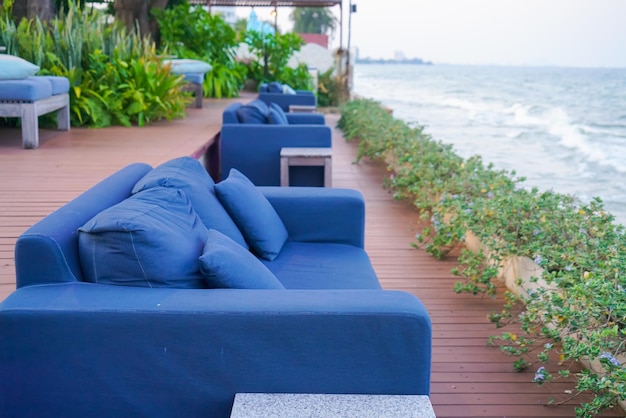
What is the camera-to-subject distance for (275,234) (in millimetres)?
3285

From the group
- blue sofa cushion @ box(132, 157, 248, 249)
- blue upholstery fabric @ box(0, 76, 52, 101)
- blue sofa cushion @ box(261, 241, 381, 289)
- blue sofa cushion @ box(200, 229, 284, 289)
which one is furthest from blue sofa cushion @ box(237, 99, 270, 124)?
blue sofa cushion @ box(200, 229, 284, 289)

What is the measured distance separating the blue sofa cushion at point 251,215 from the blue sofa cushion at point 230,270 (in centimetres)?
80

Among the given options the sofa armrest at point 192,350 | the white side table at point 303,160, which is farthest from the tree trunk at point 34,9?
the sofa armrest at point 192,350

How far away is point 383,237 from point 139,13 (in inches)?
410

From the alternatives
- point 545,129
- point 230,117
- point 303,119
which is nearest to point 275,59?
point 303,119

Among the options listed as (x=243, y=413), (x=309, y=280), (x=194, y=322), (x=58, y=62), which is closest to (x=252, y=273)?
(x=194, y=322)

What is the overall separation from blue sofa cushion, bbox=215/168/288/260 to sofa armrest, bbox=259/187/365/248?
0.23 metres

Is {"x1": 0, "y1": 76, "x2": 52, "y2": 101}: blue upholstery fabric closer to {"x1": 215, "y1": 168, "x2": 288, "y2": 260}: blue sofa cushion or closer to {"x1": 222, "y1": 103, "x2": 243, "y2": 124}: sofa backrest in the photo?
{"x1": 222, "y1": 103, "x2": 243, "y2": 124}: sofa backrest

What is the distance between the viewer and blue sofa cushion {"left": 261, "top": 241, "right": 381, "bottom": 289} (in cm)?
288

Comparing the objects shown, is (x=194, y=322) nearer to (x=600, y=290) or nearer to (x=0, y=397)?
(x=0, y=397)

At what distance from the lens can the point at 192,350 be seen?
193cm

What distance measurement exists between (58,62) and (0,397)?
21.6 feet

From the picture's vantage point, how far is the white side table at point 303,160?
589 cm

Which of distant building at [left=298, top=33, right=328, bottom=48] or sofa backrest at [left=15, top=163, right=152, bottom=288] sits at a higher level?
distant building at [left=298, top=33, right=328, bottom=48]
